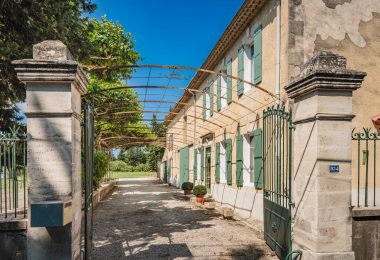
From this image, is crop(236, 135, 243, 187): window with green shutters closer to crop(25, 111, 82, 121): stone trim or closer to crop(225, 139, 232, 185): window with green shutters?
crop(225, 139, 232, 185): window with green shutters

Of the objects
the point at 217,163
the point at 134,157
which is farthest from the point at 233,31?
the point at 134,157

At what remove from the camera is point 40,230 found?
13.0ft

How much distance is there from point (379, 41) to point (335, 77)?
5.20 m

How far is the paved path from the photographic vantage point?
6.23m

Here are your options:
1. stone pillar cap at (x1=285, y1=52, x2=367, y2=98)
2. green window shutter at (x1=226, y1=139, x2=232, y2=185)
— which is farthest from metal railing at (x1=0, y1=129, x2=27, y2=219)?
green window shutter at (x1=226, y1=139, x2=232, y2=185)

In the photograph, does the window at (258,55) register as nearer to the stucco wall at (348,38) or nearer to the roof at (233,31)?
the roof at (233,31)

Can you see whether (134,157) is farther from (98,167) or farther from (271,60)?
(271,60)

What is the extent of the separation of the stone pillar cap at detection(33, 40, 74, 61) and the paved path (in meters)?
3.74

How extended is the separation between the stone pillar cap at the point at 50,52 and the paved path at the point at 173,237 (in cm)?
374

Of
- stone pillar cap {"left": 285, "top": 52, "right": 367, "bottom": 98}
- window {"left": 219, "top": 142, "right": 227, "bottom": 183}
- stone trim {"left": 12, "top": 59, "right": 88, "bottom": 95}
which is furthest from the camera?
window {"left": 219, "top": 142, "right": 227, "bottom": 183}

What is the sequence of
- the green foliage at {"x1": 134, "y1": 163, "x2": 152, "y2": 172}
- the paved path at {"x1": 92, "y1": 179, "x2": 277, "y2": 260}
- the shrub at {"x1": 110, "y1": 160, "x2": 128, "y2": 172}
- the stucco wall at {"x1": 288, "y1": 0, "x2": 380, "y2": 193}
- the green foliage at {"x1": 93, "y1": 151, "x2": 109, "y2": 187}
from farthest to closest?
the shrub at {"x1": 110, "y1": 160, "x2": 128, "y2": 172} → the green foliage at {"x1": 134, "y1": 163, "x2": 152, "y2": 172} → the green foliage at {"x1": 93, "y1": 151, "x2": 109, "y2": 187} → the stucco wall at {"x1": 288, "y1": 0, "x2": 380, "y2": 193} → the paved path at {"x1": 92, "y1": 179, "x2": 277, "y2": 260}

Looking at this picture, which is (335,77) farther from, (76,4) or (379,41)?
(76,4)

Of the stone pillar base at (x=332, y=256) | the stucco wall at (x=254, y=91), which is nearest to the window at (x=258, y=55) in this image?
the stucco wall at (x=254, y=91)

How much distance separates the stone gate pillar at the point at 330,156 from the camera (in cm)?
424
